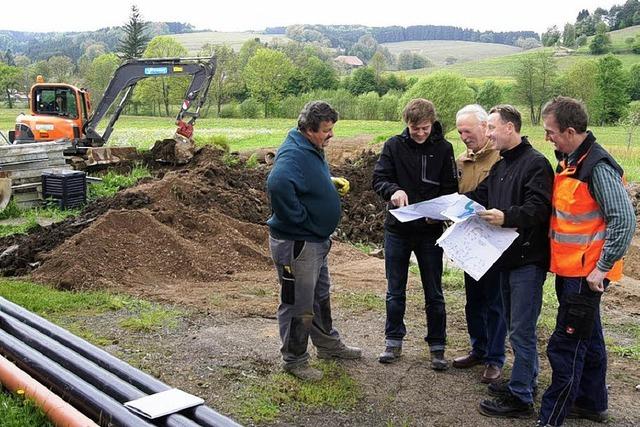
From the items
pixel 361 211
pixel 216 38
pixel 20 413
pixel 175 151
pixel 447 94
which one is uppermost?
pixel 216 38

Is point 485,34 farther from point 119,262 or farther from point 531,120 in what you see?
point 119,262

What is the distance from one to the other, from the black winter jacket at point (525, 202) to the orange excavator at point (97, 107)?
14.9 m

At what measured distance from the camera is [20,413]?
3742 mm

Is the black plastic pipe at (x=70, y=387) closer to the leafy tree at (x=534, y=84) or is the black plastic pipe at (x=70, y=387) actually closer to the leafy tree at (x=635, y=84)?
the leafy tree at (x=534, y=84)

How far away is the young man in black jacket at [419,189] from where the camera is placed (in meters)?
5.09

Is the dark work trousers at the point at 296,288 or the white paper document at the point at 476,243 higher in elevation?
the white paper document at the point at 476,243

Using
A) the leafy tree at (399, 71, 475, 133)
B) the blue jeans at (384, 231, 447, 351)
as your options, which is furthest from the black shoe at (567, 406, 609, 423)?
the leafy tree at (399, 71, 475, 133)

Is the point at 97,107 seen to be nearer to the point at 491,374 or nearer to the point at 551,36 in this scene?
the point at 491,374

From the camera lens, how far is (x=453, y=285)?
855 centimetres

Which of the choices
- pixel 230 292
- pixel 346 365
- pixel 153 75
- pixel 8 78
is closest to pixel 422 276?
pixel 346 365

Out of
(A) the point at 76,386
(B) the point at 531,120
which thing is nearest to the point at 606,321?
(A) the point at 76,386

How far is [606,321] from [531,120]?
178 ft

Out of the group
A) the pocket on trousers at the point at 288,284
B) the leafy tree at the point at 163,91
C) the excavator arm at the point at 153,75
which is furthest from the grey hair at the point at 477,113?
the leafy tree at the point at 163,91

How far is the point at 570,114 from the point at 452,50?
154 m
